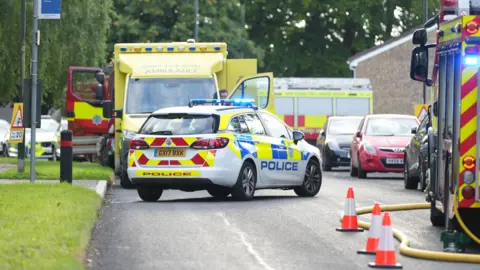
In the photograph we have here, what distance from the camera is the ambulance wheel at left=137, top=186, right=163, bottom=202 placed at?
2226 centimetres

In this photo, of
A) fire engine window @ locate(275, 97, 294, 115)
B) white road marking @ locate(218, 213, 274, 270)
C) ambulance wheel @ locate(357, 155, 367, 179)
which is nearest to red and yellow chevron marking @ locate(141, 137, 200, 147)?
white road marking @ locate(218, 213, 274, 270)

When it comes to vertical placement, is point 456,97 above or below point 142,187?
above

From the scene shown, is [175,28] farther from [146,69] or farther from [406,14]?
[146,69]

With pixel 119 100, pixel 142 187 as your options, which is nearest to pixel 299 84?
pixel 119 100

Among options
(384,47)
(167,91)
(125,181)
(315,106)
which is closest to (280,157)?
(125,181)

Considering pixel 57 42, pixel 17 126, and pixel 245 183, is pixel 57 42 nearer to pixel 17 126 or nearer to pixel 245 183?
pixel 17 126

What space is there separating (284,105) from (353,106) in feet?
9.74

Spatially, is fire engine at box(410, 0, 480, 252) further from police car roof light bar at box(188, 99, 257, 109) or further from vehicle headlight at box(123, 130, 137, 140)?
vehicle headlight at box(123, 130, 137, 140)

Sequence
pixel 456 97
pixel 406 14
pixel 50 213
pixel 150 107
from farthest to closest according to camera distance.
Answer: pixel 406 14 < pixel 150 107 < pixel 50 213 < pixel 456 97

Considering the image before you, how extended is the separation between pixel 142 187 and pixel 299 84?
31.9 m

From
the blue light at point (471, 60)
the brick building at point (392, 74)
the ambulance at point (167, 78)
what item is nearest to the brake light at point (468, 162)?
the blue light at point (471, 60)

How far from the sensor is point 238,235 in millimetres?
15594

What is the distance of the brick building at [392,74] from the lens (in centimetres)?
6825

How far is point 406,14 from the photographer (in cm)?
8088
